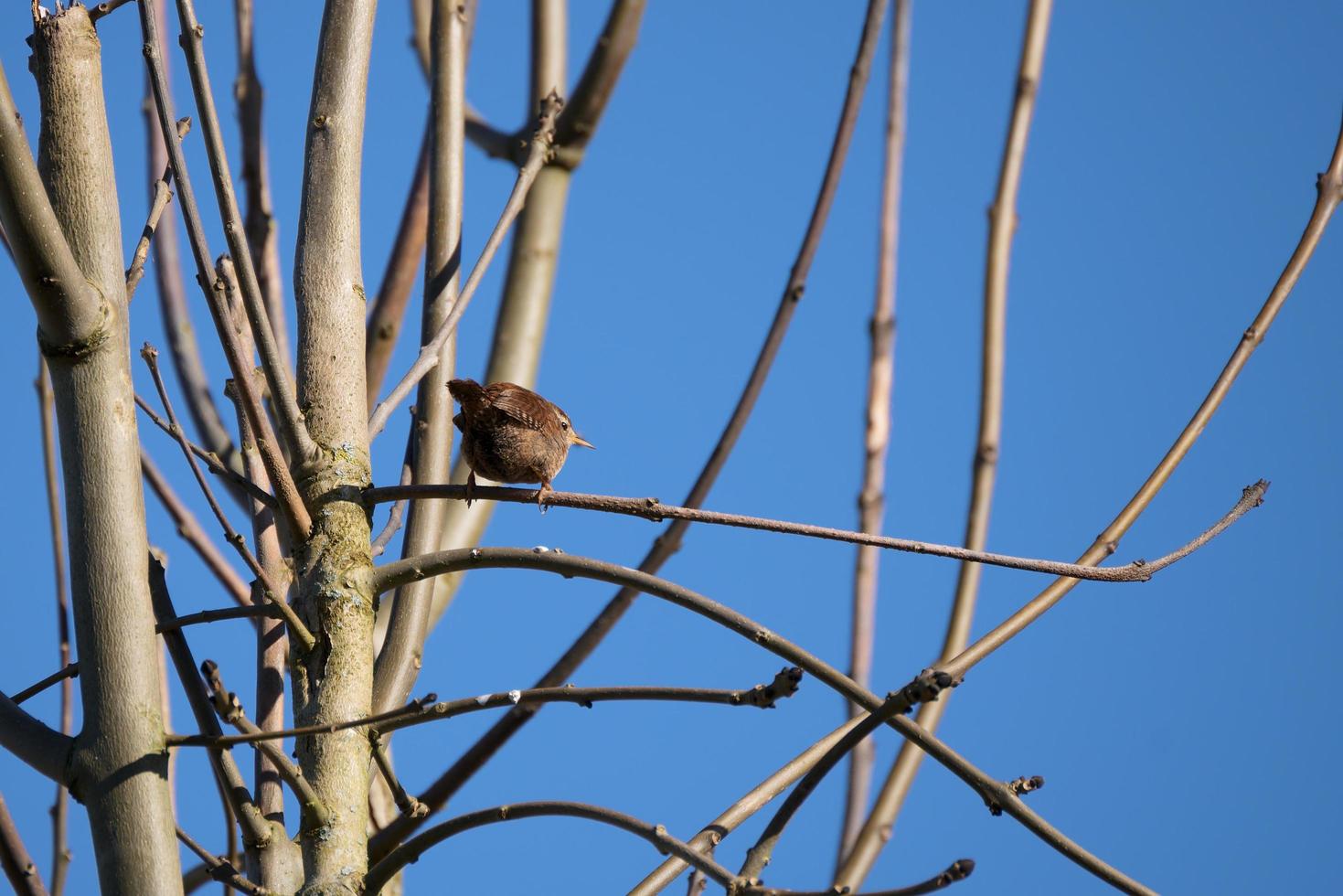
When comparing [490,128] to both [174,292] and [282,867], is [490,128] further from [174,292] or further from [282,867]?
[282,867]

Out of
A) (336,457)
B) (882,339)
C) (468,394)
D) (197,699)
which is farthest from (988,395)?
(197,699)

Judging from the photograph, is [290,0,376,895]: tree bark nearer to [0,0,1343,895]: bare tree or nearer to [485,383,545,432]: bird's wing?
[0,0,1343,895]: bare tree

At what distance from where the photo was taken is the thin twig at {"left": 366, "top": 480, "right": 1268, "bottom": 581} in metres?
1.86

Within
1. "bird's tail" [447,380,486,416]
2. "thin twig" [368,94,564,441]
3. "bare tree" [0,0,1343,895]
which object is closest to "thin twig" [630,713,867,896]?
"bare tree" [0,0,1343,895]

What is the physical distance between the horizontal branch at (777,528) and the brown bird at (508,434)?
77cm

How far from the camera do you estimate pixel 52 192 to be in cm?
190

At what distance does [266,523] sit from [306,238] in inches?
25.2

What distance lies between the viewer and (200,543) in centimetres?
342

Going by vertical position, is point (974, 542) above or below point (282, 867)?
above

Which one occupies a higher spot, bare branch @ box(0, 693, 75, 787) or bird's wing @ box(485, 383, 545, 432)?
bird's wing @ box(485, 383, 545, 432)

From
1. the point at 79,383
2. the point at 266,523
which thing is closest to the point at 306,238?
the point at 266,523

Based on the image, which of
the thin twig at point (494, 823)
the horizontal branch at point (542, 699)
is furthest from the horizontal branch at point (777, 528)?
the thin twig at point (494, 823)

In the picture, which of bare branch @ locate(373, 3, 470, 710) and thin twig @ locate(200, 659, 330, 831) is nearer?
thin twig @ locate(200, 659, 330, 831)

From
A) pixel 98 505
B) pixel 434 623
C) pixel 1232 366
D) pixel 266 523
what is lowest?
pixel 98 505
